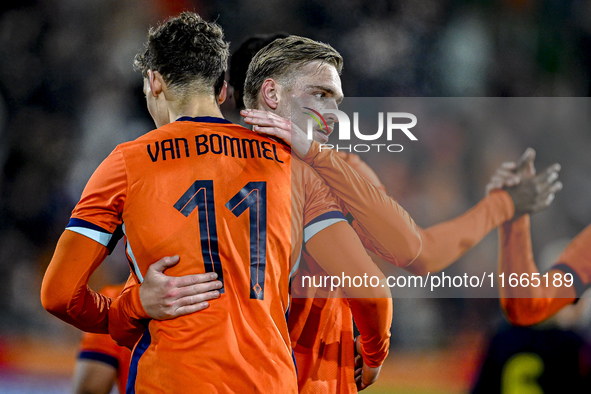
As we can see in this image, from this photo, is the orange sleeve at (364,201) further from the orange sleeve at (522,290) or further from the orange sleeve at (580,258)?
the orange sleeve at (580,258)

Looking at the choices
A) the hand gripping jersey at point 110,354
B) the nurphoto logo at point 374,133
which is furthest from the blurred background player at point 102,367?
the nurphoto logo at point 374,133

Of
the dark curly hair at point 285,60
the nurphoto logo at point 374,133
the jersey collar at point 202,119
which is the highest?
the dark curly hair at point 285,60

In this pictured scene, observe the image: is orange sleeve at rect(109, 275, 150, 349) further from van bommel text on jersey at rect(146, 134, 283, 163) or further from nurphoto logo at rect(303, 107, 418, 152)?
nurphoto logo at rect(303, 107, 418, 152)

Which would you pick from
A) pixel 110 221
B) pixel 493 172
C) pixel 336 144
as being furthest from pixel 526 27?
pixel 110 221

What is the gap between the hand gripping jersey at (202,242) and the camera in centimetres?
104

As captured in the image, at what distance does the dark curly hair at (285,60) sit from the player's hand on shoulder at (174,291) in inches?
30.5

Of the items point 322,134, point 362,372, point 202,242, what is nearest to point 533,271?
point 362,372

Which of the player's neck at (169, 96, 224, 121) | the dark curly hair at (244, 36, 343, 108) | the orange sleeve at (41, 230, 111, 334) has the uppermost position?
the dark curly hair at (244, 36, 343, 108)

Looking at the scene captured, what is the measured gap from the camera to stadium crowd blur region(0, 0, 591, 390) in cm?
187

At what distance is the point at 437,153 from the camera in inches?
72.7

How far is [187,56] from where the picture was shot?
4.05ft

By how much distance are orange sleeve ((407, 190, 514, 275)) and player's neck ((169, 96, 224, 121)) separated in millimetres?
932

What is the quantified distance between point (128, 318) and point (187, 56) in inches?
25.8

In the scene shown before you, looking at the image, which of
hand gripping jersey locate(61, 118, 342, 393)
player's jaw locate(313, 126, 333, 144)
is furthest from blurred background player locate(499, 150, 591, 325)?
hand gripping jersey locate(61, 118, 342, 393)
